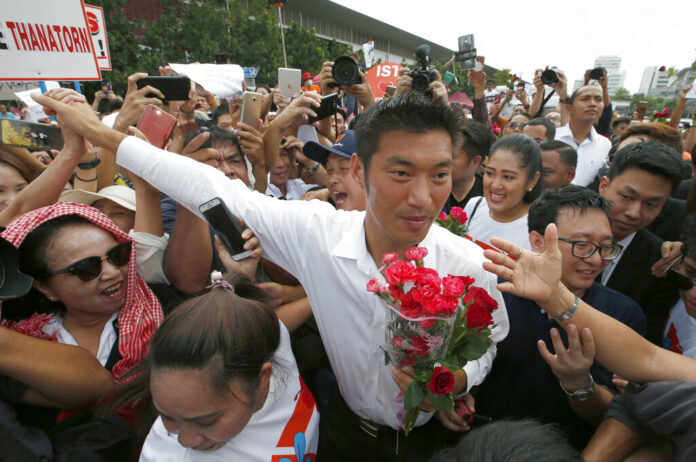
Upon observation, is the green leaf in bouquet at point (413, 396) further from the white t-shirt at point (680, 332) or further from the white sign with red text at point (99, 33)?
the white sign with red text at point (99, 33)

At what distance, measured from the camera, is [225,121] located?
5000mm

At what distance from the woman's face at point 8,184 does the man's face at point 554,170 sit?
4218mm

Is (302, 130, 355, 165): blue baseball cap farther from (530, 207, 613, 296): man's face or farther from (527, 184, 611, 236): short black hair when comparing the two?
(530, 207, 613, 296): man's face

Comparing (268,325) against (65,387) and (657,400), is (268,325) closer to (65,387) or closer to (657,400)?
(65,387)

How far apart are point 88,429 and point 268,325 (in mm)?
817

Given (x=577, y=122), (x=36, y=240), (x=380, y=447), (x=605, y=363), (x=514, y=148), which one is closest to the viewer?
(x=605, y=363)

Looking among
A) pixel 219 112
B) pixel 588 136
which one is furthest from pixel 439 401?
pixel 219 112

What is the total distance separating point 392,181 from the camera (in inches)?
55.8

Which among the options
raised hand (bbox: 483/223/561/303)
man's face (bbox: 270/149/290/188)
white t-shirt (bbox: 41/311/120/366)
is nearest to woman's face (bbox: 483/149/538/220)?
raised hand (bbox: 483/223/561/303)

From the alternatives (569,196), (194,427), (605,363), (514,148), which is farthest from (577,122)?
(194,427)

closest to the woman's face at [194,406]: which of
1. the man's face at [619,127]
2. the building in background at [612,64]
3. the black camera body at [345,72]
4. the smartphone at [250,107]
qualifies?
the smartphone at [250,107]

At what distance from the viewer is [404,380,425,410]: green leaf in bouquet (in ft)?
3.95

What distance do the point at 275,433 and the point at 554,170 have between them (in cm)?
352

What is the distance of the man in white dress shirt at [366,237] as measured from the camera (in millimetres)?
1418
